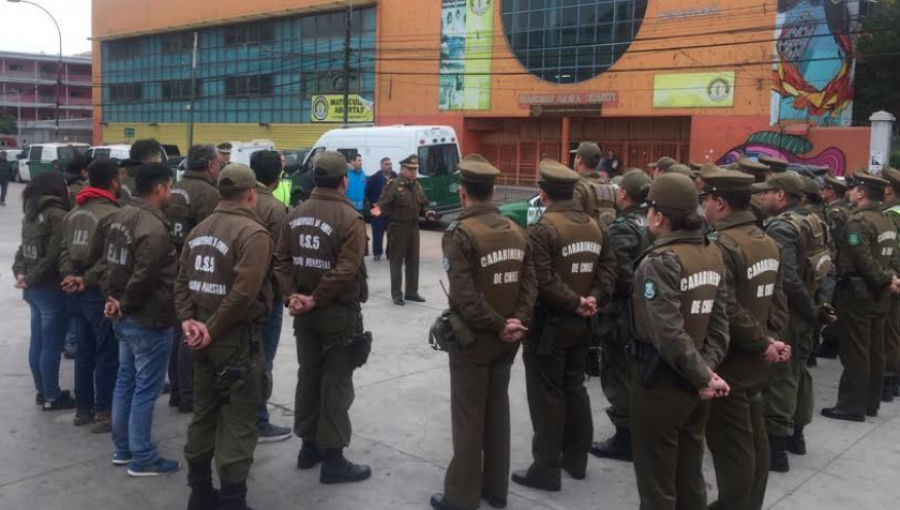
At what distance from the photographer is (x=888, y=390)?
6.95m

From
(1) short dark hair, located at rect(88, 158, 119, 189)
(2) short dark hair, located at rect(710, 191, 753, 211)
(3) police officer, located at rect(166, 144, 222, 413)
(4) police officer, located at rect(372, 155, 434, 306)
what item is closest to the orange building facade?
(4) police officer, located at rect(372, 155, 434, 306)

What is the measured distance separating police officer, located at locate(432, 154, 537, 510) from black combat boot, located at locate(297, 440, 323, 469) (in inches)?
37.2

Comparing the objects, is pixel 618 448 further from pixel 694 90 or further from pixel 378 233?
pixel 694 90

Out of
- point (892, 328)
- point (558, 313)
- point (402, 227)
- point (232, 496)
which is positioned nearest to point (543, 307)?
point (558, 313)

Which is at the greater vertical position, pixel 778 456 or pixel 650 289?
pixel 650 289

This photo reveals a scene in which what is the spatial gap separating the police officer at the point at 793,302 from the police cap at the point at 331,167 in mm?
2878

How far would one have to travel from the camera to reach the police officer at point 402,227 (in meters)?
10.3

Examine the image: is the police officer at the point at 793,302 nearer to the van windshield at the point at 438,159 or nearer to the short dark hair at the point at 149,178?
the short dark hair at the point at 149,178

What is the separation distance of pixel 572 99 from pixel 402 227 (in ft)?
75.7

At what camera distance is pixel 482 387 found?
14.4ft

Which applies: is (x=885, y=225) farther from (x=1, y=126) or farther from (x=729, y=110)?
(x=1, y=126)

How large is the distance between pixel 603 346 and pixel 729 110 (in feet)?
81.9

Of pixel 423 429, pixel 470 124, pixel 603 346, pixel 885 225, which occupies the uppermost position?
pixel 470 124

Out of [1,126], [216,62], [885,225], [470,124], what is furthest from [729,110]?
[1,126]
